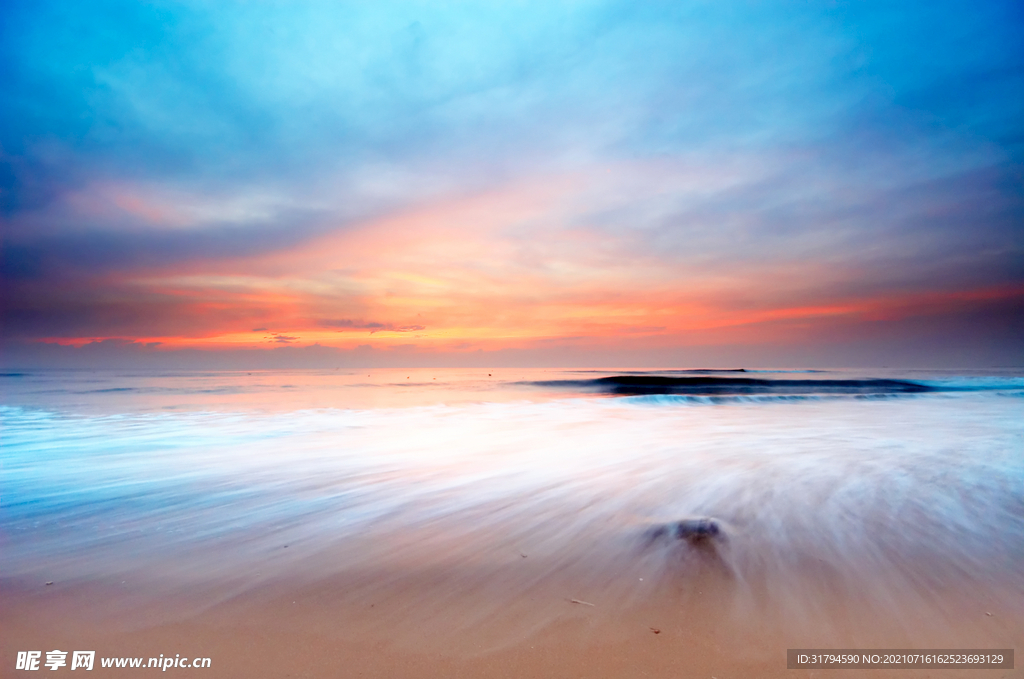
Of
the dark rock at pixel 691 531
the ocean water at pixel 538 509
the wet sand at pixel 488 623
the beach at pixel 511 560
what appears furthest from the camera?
the dark rock at pixel 691 531

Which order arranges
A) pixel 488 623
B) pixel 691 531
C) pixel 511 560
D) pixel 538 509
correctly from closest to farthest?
pixel 488 623 < pixel 511 560 < pixel 691 531 < pixel 538 509

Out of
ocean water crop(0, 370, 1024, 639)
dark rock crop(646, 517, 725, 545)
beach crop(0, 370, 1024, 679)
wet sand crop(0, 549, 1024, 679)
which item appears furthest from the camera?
dark rock crop(646, 517, 725, 545)

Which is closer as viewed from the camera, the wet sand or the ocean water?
the wet sand

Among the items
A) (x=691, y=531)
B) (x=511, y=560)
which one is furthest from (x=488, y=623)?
(x=691, y=531)

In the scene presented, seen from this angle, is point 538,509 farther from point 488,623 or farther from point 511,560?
point 488,623

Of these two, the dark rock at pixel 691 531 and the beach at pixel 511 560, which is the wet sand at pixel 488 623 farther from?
the dark rock at pixel 691 531

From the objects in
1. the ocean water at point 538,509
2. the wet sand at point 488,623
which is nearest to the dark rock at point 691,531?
the ocean water at point 538,509

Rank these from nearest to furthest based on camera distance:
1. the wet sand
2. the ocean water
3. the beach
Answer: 1. the wet sand
2. the beach
3. the ocean water

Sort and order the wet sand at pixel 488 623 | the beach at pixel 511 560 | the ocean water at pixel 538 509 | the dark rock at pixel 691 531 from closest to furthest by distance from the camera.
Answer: the wet sand at pixel 488 623
the beach at pixel 511 560
the ocean water at pixel 538 509
the dark rock at pixel 691 531

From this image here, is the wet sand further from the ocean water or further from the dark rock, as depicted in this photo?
the dark rock

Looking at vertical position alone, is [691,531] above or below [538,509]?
above

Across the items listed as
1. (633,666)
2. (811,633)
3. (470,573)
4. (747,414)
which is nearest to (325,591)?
(470,573)

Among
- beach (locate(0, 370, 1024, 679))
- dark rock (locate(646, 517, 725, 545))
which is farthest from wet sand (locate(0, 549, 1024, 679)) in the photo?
dark rock (locate(646, 517, 725, 545))

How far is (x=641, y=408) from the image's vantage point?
17.7 metres
